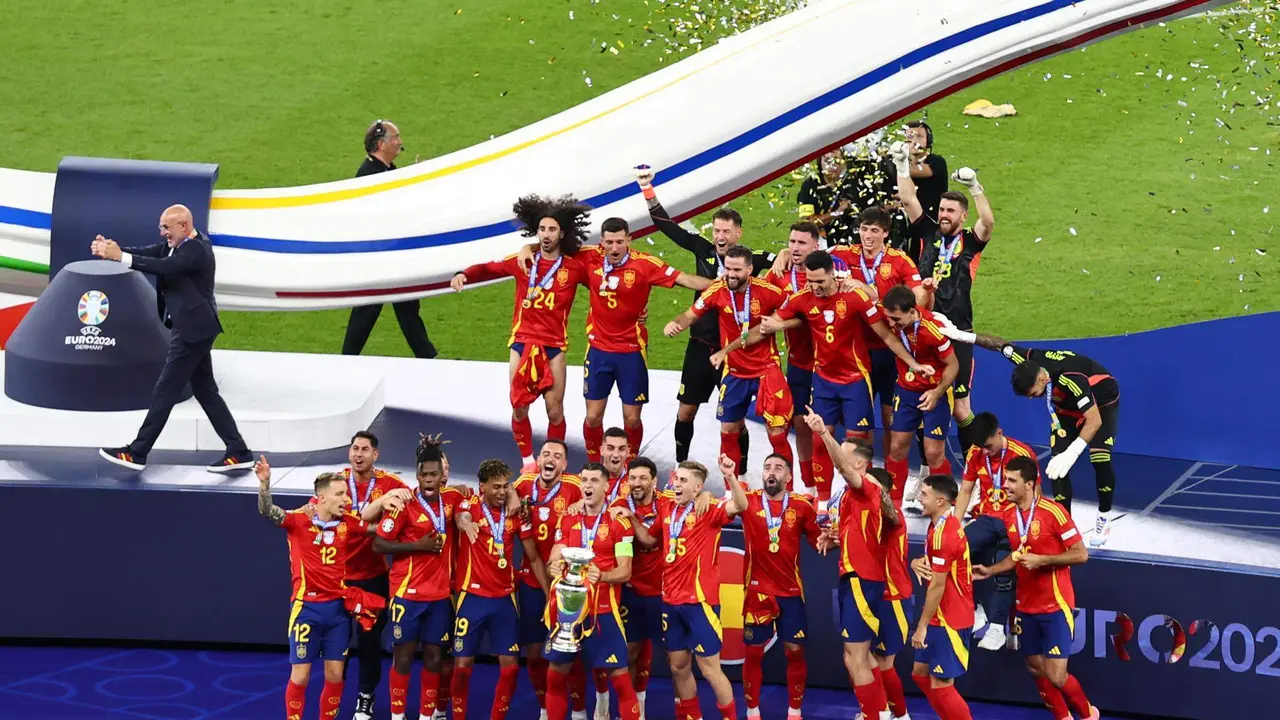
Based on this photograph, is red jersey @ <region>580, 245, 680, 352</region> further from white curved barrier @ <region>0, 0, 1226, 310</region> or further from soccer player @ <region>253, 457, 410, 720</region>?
soccer player @ <region>253, 457, 410, 720</region>

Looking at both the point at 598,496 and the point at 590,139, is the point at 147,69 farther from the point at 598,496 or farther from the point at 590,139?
the point at 598,496

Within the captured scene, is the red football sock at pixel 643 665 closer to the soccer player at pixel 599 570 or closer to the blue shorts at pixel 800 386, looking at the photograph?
the soccer player at pixel 599 570

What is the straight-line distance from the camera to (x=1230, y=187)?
748 inches

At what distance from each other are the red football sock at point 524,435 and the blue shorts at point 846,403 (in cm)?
174

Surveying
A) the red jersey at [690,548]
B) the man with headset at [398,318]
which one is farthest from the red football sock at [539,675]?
the man with headset at [398,318]

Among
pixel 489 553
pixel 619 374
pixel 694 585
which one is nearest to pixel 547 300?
pixel 619 374

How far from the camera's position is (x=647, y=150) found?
37.6ft

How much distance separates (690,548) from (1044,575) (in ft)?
6.20

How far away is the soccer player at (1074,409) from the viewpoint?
10289 millimetres

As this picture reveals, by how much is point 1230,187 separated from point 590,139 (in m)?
9.65

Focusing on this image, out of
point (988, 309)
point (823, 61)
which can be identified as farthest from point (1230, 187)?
point (823, 61)

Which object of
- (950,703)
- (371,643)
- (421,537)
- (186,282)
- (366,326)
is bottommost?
(950,703)

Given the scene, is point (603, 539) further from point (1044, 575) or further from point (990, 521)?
point (1044, 575)

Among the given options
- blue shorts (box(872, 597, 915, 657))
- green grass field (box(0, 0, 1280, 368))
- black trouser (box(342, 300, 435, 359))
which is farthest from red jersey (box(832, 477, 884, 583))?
green grass field (box(0, 0, 1280, 368))
